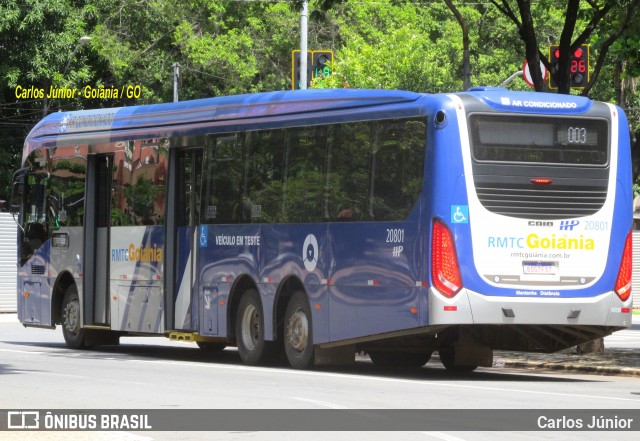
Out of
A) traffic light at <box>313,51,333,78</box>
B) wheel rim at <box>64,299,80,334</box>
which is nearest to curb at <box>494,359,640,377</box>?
wheel rim at <box>64,299,80,334</box>

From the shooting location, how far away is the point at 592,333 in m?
18.6

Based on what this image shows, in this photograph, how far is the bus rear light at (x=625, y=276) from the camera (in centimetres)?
1842

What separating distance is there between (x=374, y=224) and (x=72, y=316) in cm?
837

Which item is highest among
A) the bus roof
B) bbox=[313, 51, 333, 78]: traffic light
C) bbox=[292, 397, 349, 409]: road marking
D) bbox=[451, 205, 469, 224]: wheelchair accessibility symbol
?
bbox=[313, 51, 333, 78]: traffic light

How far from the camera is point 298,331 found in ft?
65.3

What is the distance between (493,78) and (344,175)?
151 feet

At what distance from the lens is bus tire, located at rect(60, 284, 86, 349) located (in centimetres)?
2502

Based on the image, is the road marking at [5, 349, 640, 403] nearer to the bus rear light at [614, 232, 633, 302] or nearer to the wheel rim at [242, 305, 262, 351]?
the wheel rim at [242, 305, 262, 351]

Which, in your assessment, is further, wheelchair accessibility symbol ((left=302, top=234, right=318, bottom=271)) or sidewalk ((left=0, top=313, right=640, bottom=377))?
sidewalk ((left=0, top=313, right=640, bottom=377))

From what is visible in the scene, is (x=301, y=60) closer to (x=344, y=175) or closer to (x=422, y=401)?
(x=344, y=175)

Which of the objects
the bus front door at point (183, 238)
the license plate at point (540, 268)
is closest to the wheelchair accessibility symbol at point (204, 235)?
the bus front door at point (183, 238)

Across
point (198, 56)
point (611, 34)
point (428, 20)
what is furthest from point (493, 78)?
point (611, 34)

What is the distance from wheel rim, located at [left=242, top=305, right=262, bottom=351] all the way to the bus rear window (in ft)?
14.9

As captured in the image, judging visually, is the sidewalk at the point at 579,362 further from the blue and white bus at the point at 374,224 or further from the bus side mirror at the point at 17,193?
the bus side mirror at the point at 17,193
